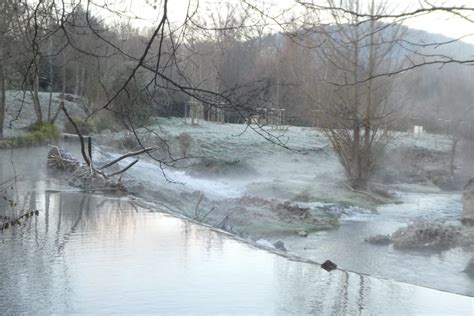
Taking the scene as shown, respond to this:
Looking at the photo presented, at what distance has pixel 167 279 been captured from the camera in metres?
6.76

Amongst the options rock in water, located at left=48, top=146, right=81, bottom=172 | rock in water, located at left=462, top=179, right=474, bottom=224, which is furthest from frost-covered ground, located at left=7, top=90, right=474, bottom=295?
rock in water, located at left=48, top=146, right=81, bottom=172

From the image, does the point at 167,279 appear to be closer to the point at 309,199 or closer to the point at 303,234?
the point at 303,234

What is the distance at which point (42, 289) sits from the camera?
6172 mm

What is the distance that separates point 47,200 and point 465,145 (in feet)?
65.6

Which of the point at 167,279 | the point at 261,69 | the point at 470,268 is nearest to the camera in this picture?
the point at 167,279

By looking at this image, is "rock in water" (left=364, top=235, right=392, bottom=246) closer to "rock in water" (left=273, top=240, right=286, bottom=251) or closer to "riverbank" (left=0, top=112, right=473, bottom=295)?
"riverbank" (left=0, top=112, right=473, bottom=295)

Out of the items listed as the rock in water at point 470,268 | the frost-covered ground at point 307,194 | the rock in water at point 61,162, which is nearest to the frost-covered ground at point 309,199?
the frost-covered ground at point 307,194

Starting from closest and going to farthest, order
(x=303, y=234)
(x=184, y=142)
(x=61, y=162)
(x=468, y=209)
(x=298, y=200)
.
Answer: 1. (x=303, y=234)
2. (x=468, y=209)
3. (x=61, y=162)
4. (x=298, y=200)
5. (x=184, y=142)

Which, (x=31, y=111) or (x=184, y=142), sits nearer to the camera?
(x=184, y=142)

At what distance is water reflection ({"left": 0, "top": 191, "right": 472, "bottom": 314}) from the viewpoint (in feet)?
19.5

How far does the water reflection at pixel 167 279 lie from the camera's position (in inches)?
234

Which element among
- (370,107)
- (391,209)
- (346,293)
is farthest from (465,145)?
Result: (346,293)

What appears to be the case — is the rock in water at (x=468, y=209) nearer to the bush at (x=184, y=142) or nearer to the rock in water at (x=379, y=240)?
the rock in water at (x=379, y=240)

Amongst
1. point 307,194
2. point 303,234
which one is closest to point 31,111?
point 307,194
